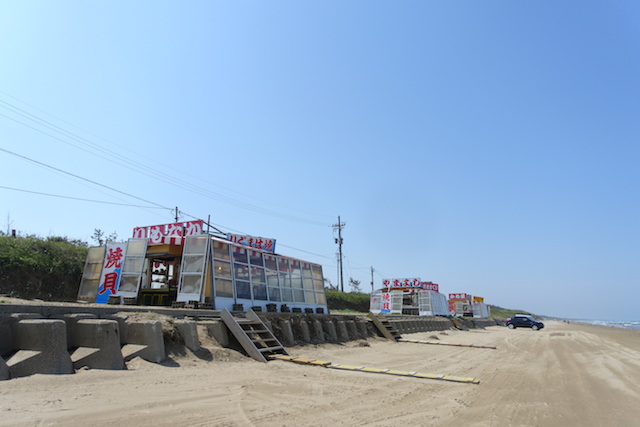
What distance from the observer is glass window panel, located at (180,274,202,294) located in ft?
42.6

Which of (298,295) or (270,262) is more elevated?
(270,262)

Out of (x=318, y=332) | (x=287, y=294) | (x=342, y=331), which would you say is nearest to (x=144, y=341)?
(x=318, y=332)

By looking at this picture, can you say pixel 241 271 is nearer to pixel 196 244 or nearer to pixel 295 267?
pixel 196 244

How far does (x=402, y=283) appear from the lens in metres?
39.9

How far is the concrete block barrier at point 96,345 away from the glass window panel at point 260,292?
24.7 feet

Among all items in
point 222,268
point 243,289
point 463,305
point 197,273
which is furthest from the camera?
point 463,305

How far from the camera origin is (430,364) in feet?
36.5

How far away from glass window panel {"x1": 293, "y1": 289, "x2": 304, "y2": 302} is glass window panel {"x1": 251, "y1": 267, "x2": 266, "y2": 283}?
7.39 ft

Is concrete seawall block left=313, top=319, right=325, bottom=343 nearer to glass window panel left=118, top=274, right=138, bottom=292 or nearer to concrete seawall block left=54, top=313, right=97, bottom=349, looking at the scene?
glass window panel left=118, top=274, right=138, bottom=292

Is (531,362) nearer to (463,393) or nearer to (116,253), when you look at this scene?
(463,393)

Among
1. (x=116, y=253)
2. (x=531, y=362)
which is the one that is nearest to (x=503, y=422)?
(x=531, y=362)

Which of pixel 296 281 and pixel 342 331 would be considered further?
pixel 296 281

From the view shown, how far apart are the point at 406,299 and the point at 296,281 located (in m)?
23.1

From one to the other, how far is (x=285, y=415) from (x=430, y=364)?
7.23 m
